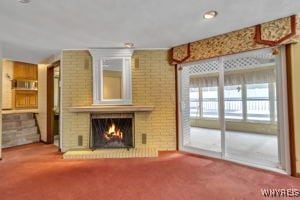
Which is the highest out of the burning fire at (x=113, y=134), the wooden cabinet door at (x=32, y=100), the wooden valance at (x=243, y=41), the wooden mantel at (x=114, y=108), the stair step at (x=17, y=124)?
the wooden valance at (x=243, y=41)

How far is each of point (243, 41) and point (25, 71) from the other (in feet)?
19.2

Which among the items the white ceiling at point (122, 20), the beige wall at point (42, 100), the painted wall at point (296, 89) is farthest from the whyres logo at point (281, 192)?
the beige wall at point (42, 100)

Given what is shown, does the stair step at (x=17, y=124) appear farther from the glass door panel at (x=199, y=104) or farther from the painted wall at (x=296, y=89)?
the painted wall at (x=296, y=89)

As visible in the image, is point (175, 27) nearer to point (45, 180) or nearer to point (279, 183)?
point (279, 183)

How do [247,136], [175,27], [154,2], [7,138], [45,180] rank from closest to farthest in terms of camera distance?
[154,2]
[45,180]
[175,27]
[247,136]
[7,138]

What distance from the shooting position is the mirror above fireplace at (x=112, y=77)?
13.7ft

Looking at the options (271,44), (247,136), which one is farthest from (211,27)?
(247,136)

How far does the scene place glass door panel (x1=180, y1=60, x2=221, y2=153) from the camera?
3936 mm

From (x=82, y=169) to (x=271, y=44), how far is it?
138 inches

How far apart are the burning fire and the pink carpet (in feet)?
2.41

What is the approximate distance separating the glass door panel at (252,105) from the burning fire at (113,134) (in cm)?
220

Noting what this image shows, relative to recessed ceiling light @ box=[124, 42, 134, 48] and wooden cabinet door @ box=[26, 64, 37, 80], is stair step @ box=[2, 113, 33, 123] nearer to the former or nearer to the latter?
wooden cabinet door @ box=[26, 64, 37, 80]

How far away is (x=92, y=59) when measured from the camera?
4230 mm

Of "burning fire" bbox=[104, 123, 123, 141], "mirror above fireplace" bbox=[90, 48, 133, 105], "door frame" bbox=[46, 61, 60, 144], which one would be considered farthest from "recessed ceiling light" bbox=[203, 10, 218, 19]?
"door frame" bbox=[46, 61, 60, 144]
